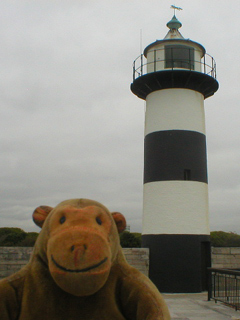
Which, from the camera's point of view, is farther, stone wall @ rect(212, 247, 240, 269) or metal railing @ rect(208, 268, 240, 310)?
stone wall @ rect(212, 247, 240, 269)

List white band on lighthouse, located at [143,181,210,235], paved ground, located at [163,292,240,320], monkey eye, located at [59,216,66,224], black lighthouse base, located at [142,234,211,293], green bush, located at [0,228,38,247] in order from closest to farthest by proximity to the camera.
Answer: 1. monkey eye, located at [59,216,66,224]
2. paved ground, located at [163,292,240,320]
3. black lighthouse base, located at [142,234,211,293]
4. white band on lighthouse, located at [143,181,210,235]
5. green bush, located at [0,228,38,247]

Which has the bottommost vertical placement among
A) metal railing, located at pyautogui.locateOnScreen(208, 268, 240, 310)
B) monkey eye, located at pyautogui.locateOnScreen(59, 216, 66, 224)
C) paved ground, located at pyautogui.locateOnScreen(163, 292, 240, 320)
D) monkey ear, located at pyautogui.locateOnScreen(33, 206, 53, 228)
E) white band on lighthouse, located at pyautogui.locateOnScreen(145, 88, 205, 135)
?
paved ground, located at pyautogui.locateOnScreen(163, 292, 240, 320)

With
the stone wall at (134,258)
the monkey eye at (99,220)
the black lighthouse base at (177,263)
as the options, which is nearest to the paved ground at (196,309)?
the black lighthouse base at (177,263)

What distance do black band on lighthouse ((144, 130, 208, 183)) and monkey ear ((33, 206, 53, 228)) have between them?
28.5 ft

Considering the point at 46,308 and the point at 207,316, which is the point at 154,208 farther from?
the point at 46,308

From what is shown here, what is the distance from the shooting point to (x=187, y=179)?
11.8 meters

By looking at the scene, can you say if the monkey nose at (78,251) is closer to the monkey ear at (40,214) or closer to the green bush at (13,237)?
the monkey ear at (40,214)

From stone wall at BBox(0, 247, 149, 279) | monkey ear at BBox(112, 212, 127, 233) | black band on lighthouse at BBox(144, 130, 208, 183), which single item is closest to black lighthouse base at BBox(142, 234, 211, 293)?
black band on lighthouse at BBox(144, 130, 208, 183)

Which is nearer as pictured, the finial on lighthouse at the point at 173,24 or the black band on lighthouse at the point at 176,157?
the black band on lighthouse at the point at 176,157

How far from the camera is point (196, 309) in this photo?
884 cm

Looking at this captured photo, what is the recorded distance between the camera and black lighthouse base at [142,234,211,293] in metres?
11.3

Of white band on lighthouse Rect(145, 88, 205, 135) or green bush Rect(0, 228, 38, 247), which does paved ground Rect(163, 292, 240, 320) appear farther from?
green bush Rect(0, 228, 38, 247)

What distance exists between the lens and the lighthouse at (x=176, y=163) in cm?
1137

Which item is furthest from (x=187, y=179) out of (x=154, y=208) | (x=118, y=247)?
(x=118, y=247)
